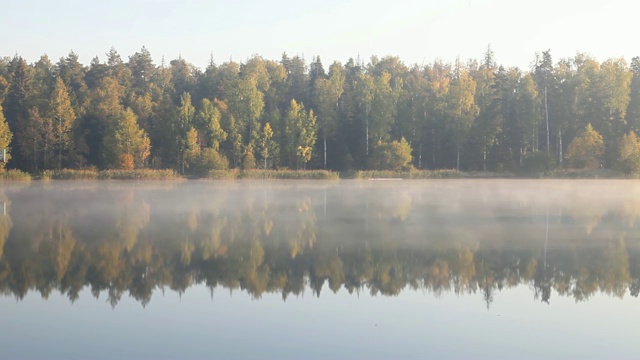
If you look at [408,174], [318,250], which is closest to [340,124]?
[408,174]

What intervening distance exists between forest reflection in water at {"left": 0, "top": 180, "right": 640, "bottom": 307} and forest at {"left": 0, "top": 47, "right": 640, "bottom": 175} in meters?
39.2

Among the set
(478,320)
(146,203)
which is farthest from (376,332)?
(146,203)

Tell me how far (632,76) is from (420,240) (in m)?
65.0

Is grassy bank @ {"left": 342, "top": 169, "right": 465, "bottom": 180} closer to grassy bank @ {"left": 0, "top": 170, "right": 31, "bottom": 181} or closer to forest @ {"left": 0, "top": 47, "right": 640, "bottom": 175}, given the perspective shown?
forest @ {"left": 0, "top": 47, "right": 640, "bottom": 175}

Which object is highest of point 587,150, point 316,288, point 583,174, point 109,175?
point 587,150

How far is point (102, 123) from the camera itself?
71.5 meters

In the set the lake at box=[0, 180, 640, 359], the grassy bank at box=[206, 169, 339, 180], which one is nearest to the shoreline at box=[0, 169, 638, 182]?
the grassy bank at box=[206, 169, 339, 180]

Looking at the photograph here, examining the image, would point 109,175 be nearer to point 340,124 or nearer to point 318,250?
point 340,124

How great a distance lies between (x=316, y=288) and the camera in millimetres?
12672

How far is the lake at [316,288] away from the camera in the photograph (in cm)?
911

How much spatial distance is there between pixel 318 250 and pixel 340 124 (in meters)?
61.9

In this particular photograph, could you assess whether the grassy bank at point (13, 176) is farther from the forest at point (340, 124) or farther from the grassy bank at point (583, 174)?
the grassy bank at point (583, 174)

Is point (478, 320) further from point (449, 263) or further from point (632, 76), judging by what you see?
point (632, 76)

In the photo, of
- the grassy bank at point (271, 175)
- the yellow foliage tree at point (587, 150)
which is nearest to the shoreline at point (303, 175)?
the grassy bank at point (271, 175)
